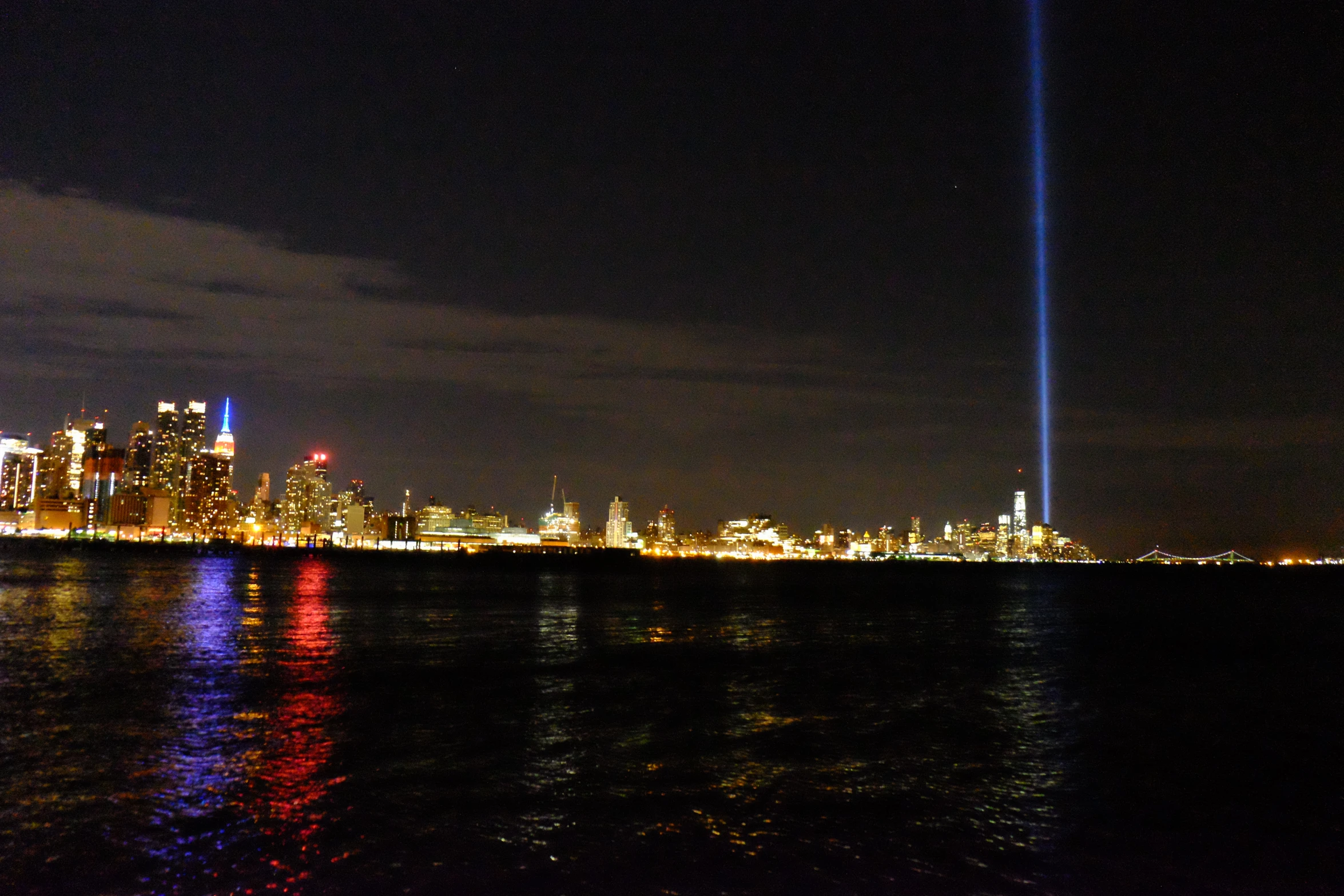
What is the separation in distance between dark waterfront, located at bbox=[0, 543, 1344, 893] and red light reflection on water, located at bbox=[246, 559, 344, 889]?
0.28 feet

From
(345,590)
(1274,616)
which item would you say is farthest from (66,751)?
(1274,616)

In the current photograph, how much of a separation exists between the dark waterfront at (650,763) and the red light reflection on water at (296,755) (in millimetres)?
87

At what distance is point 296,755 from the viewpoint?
17672 mm

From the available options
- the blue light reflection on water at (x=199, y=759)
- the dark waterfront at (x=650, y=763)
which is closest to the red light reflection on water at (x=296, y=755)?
the dark waterfront at (x=650, y=763)

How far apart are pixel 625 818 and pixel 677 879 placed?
2.71 meters

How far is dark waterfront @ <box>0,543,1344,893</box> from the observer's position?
1212 cm

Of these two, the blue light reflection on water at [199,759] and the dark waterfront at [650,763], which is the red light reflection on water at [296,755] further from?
the blue light reflection on water at [199,759]

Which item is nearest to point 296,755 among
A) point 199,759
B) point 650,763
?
point 199,759

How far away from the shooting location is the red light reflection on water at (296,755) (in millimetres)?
13219

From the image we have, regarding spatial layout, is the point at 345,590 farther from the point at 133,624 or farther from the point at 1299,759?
the point at 1299,759

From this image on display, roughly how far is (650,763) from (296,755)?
280 inches

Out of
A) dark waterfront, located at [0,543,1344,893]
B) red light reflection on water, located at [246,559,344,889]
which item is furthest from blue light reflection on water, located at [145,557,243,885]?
red light reflection on water, located at [246,559,344,889]

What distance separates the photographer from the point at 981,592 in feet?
328

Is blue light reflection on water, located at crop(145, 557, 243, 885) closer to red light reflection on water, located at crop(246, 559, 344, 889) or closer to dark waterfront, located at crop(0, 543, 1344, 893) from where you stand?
dark waterfront, located at crop(0, 543, 1344, 893)
